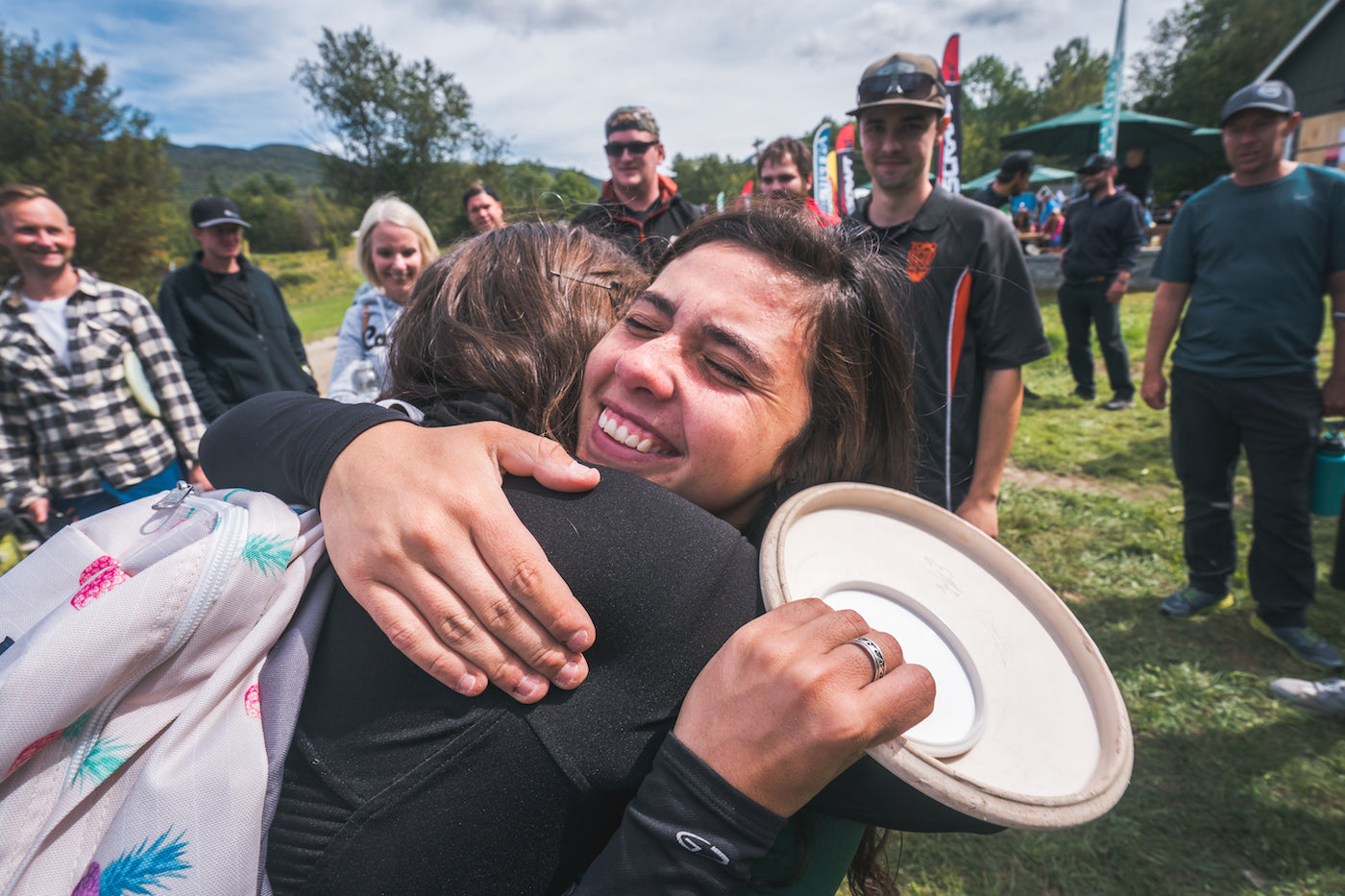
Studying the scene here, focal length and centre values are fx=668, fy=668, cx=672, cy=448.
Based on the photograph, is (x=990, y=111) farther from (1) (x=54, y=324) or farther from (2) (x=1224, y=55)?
(1) (x=54, y=324)

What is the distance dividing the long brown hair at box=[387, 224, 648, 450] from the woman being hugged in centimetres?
261

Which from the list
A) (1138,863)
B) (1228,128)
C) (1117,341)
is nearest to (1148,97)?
(1117,341)

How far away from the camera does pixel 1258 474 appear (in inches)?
144

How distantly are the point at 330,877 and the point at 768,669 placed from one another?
633 millimetres

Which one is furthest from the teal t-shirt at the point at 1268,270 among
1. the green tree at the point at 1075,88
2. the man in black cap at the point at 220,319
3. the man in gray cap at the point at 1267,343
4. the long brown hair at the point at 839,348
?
the green tree at the point at 1075,88

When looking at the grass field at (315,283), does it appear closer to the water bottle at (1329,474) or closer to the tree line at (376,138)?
the tree line at (376,138)

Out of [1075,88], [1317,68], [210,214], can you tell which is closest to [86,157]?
[210,214]

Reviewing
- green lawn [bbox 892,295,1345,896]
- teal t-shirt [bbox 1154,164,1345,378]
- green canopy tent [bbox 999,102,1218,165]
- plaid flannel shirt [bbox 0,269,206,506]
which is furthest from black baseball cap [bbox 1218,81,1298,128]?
green canopy tent [bbox 999,102,1218,165]

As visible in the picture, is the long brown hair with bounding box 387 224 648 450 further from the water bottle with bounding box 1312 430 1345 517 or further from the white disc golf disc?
the water bottle with bounding box 1312 430 1345 517

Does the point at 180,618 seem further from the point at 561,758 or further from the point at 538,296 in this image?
the point at 538,296

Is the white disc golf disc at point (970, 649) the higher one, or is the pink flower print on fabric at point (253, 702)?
the pink flower print on fabric at point (253, 702)

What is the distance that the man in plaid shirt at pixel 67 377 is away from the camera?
3.63 meters

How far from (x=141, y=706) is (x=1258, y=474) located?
→ 4811 millimetres

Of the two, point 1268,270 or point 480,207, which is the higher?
point 480,207
